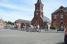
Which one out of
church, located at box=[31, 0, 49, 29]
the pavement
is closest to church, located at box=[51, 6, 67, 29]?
church, located at box=[31, 0, 49, 29]

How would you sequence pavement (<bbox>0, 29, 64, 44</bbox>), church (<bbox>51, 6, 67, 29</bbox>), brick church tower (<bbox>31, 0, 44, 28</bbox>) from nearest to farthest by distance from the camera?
pavement (<bbox>0, 29, 64, 44</bbox>), church (<bbox>51, 6, 67, 29</bbox>), brick church tower (<bbox>31, 0, 44, 28</bbox>)

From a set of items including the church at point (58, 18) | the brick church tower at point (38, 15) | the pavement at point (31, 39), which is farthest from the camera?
the brick church tower at point (38, 15)

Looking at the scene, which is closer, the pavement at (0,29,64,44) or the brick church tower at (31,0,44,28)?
the pavement at (0,29,64,44)

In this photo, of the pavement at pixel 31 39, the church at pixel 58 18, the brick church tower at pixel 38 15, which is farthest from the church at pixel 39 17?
the pavement at pixel 31 39

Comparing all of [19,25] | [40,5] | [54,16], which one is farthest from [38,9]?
[19,25]

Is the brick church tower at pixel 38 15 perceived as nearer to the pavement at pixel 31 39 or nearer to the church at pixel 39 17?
the church at pixel 39 17

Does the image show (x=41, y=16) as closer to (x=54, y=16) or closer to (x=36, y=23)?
(x=36, y=23)

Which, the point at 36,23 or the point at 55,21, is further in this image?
the point at 36,23

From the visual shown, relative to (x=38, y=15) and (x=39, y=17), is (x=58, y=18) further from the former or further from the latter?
(x=39, y=17)

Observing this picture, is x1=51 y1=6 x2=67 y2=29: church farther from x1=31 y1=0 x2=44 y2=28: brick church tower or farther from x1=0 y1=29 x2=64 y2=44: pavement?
x1=0 y1=29 x2=64 y2=44: pavement

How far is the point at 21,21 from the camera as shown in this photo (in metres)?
148

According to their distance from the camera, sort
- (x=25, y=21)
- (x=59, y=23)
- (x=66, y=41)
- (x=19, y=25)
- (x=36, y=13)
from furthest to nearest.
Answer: (x=25, y=21) → (x=19, y=25) → (x=36, y=13) → (x=59, y=23) → (x=66, y=41)

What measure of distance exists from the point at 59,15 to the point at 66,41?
269ft

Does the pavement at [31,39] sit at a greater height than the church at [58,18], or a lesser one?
lesser
